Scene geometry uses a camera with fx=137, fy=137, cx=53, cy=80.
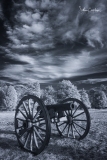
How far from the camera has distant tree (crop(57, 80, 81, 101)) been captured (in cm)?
3012

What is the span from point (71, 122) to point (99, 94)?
41825 mm

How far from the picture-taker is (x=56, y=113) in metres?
5.21

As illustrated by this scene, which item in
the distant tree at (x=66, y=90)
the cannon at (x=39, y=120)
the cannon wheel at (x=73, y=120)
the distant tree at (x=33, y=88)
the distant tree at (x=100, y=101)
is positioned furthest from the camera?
the distant tree at (x=100, y=101)

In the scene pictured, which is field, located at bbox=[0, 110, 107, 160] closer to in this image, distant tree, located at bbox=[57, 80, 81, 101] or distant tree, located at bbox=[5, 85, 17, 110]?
distant tree, located at bbox=[57, 80, 81, 101]

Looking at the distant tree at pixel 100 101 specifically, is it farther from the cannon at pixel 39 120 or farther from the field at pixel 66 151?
the field at pixel 66 151

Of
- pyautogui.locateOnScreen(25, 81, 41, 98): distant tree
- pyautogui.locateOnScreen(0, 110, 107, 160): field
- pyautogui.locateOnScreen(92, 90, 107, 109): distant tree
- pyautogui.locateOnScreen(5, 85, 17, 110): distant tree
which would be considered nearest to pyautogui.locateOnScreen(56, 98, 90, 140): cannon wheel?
pyautogui.locateOnScreen(0, 110, 107, 160): field

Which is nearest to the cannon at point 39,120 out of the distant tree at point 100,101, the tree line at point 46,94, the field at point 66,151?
the field at point 66,151

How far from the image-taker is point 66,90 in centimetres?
3055

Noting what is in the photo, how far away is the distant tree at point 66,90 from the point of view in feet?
98.8

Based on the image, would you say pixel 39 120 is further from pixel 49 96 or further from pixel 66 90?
pixel 49 96

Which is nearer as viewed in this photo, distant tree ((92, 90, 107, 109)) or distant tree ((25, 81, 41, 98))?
distant tree ((25, 81, 41, 98))

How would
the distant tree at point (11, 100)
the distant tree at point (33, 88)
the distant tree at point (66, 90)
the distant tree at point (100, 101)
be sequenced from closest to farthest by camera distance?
the distant tree at point (66, 90) < the distant tree at point (33, 88) < the distant tree at point (11, 100) < the distant tree at point (100, 101)

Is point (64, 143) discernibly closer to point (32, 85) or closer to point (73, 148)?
point (73, 148)

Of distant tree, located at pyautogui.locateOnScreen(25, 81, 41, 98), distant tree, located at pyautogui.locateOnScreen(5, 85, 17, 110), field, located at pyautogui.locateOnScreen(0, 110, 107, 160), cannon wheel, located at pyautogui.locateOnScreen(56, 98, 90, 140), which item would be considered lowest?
field, located at pyautogui.locateOnScreen(0, 110, 107, 160)
